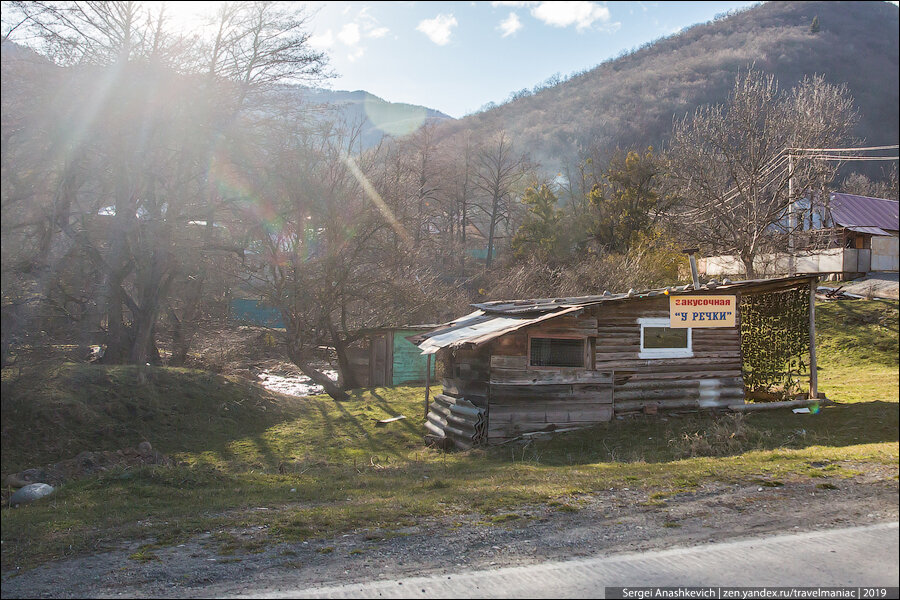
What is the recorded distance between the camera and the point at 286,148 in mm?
20953

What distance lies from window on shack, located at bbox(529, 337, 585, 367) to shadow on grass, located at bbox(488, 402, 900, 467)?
1.63m

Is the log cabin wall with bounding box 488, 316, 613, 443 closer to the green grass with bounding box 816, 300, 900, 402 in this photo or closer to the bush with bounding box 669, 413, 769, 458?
the bush with bounding box 669, 413, 769, 458

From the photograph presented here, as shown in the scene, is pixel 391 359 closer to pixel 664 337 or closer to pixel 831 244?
pixel 664 337

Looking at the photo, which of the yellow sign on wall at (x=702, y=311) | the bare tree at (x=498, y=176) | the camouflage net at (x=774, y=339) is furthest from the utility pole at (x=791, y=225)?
the bare tree at (x=498, y=176)

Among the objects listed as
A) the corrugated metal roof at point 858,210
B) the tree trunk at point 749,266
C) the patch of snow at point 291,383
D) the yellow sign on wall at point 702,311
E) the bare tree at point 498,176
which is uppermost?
the bare tree at point 498,176

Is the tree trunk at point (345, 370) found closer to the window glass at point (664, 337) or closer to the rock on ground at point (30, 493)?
the window glass at point (664, 337)

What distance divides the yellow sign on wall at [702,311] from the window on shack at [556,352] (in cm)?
228

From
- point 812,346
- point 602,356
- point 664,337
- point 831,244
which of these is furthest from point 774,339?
point 831,244

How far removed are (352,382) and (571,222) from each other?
18.6 meters

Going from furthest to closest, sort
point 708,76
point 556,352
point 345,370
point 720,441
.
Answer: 1. point 708,76
2. point 345,370
3. point 556,352
4. point 720,441

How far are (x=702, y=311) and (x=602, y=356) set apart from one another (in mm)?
2477

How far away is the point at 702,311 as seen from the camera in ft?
46.9

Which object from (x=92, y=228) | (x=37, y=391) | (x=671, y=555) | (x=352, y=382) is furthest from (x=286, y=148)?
(x=671, y=555)

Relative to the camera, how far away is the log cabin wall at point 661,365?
14.9m
